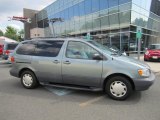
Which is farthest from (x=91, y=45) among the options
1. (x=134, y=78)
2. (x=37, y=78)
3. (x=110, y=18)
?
(x=110, y=18)

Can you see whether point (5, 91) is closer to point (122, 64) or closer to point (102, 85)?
point (102, 85)

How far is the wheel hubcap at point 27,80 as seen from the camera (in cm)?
621

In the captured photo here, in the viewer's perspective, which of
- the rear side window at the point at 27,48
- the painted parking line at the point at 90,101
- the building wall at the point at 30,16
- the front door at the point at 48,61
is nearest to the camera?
the painted parking line at the point at 90,101

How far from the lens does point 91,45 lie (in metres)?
Answer: 5.38

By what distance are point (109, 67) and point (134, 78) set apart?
73cm

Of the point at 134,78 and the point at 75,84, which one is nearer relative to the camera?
the point at 134,78

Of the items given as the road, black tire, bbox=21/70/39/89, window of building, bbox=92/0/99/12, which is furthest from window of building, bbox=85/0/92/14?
the road

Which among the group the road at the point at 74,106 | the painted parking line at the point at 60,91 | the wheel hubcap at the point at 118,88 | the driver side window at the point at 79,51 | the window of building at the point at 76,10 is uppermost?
the window of building at the point at 76,10

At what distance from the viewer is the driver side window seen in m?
5.29

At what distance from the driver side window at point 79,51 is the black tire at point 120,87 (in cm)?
92

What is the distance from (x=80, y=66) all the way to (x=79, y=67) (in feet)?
0.14

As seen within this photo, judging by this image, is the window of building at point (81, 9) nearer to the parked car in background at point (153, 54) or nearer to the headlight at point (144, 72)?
the parked car in background at point (153, 54)

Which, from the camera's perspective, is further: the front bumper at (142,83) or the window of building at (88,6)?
the window of building at (88,6)

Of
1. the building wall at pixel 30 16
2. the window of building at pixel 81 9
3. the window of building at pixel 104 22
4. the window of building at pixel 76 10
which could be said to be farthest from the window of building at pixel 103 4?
the building wall at pixel 30 16
